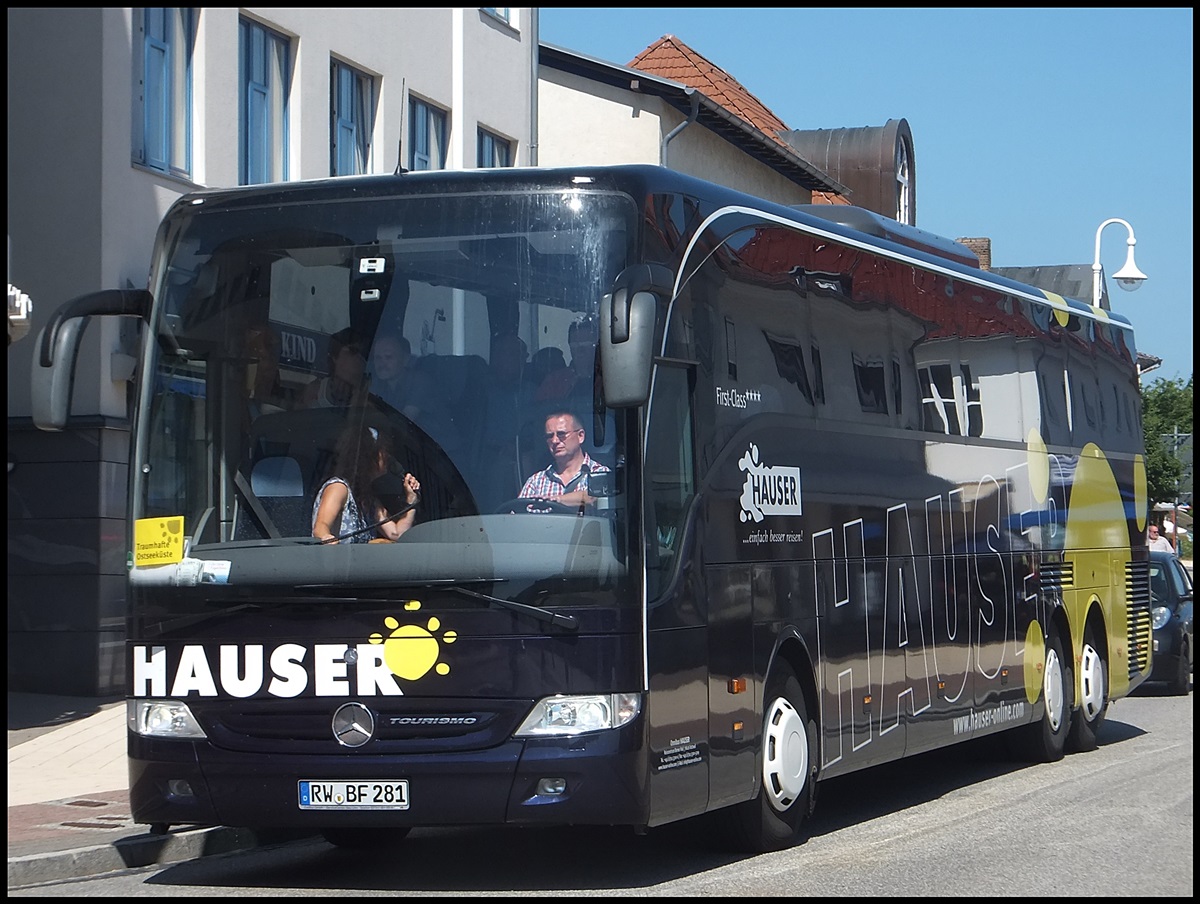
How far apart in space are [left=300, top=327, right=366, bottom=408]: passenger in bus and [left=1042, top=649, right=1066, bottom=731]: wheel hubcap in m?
7.73

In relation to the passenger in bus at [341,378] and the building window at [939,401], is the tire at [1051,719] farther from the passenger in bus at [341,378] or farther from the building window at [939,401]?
the passenger in bus at [341,378]

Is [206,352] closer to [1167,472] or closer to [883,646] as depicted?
[883,646]

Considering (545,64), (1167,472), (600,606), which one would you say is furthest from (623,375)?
(1167,472)

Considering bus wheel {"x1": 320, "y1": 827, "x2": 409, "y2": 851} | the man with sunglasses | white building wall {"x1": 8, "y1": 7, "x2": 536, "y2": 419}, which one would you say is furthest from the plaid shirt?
white building wall {"x1": 8, "y1": 7, "x2": 536, "y2": 419}

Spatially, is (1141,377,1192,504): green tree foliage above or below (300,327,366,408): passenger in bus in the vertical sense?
above

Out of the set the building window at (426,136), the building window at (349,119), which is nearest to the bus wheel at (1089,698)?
the building window at (349,119)

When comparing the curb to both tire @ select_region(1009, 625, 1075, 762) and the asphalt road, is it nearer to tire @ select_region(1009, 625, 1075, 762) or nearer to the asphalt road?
the asphalt road

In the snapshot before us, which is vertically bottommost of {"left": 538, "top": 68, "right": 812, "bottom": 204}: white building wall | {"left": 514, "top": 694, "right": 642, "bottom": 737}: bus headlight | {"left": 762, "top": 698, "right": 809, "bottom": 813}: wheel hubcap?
{"left": 762, "top": 698, "right": 809, "bottom": 813}: wheel hubcap

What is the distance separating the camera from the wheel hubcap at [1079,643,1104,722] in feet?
51.2

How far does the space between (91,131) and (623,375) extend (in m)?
10.6

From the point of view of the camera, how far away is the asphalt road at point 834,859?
860cm

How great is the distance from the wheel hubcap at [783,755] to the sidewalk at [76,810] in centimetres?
275

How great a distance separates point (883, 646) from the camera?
37.6ft

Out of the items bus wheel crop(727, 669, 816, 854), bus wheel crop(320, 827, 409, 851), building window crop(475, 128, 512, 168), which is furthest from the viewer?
building window crop(475, 128, 512, 168)
